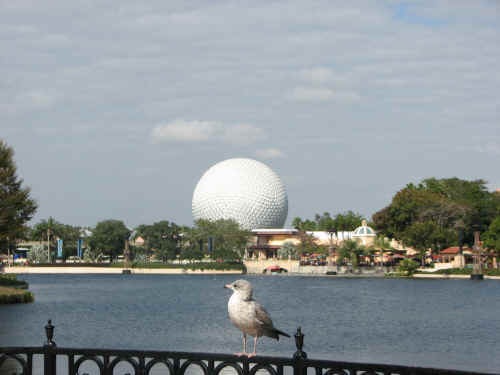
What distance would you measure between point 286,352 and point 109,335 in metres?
9.12

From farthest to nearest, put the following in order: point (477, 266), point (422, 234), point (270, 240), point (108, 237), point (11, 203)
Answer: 1. point (270, 240)
2. point (108, 237)
3. point (422, 234)
4. point (477, 266)
5. point (11, 203)

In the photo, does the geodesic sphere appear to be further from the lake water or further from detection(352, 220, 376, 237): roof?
the lake water

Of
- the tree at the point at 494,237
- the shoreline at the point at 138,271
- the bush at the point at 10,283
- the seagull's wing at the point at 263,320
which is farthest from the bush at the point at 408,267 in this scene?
the seagull's wing at the point at 263,320

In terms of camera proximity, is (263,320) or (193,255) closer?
(263,320)

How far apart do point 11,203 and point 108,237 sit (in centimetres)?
8406

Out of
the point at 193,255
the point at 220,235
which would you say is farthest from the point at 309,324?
the point at 220,235

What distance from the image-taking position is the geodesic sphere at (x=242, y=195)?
420 ft

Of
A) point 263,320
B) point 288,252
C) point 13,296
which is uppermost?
point 288,252

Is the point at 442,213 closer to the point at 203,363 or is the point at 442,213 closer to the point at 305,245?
the point at 305,245

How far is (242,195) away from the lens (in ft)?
419

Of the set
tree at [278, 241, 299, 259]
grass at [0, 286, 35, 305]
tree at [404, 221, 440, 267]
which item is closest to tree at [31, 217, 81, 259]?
tree at [278, 241, 299, 259]

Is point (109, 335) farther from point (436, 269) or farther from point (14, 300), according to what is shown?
point (436, 269)

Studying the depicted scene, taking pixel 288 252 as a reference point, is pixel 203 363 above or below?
below

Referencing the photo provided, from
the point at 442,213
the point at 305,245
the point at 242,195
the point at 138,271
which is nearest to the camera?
the point at 442,213
